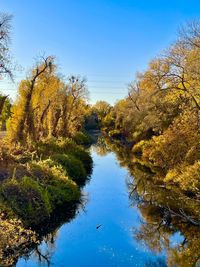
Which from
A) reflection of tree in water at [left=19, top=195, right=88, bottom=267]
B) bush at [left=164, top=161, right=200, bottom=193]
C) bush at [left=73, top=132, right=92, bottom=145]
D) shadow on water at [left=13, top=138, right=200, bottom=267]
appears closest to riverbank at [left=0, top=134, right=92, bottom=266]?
reflection of tree in water at [left=19, top=195, right=88, bottom=267]

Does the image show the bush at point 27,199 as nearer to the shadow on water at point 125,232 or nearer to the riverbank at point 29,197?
the riverbank at point 29,197

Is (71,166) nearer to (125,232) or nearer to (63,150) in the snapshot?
(63,150)

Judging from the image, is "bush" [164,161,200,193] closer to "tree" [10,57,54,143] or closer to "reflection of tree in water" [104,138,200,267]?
"reflection of tree in water" [104,138,200,267]

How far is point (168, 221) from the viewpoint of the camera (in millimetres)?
18797

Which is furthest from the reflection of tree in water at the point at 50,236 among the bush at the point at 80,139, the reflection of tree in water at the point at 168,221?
the bush at the point at 80,139

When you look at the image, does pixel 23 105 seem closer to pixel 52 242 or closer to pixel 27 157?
pixel 27 157

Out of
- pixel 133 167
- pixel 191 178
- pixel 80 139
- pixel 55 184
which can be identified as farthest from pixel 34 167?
pixel 80 139

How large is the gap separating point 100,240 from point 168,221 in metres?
4.13

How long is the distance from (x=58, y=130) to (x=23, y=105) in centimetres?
1299

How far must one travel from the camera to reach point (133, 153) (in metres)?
48.8

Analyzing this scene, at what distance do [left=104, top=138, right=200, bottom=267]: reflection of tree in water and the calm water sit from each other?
0.46m

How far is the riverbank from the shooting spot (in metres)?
13.2

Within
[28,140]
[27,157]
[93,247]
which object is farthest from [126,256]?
[28,140]

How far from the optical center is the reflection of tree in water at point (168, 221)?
15.0m
